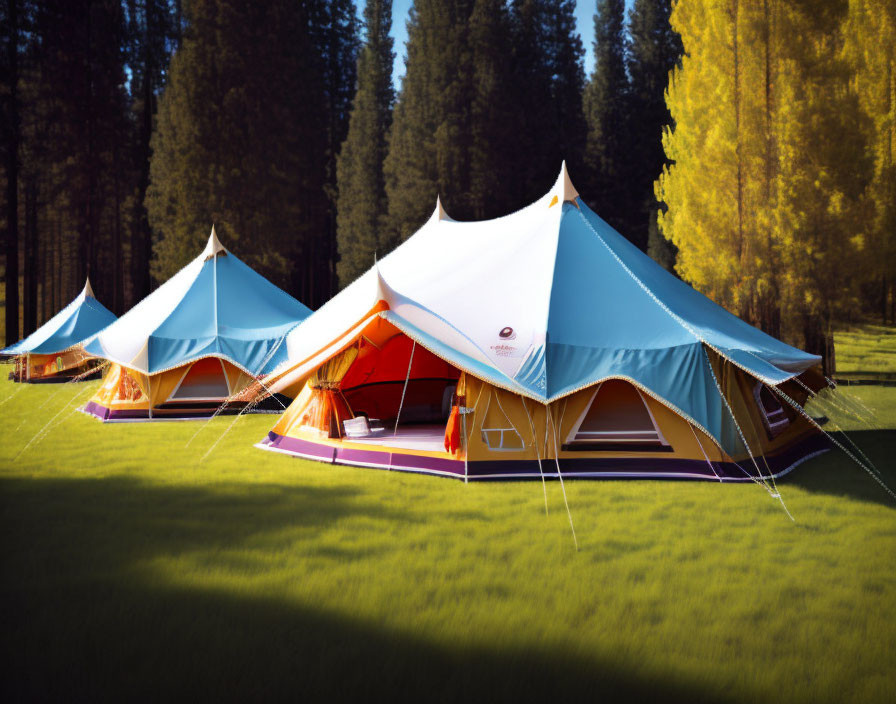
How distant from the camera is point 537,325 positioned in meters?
8.30

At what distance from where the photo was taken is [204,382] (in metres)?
13.2

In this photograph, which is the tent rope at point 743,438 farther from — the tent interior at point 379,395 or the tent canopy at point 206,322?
the tent canopy at point 206,322

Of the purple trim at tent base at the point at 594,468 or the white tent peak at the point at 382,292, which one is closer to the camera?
the purple trim at tent base at the point at 594,468

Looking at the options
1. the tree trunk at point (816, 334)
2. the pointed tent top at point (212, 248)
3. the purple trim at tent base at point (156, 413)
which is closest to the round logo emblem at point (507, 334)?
the purple trim at tent base at point (156, 413)

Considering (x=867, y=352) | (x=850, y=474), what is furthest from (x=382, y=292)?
(x=867, y=352)

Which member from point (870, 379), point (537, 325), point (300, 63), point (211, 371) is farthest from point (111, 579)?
point (300, 63)

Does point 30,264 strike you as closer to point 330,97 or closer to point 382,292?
point 330,97

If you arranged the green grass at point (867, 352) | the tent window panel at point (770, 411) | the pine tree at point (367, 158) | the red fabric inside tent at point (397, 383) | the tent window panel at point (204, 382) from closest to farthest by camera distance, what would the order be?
the tent window panel at point (770, 411)
the red fabric inside tent at point (397, 383)
the tent window panel at point (204, 382)
the green grass at point (867, 352)
the pine tree at point (367, 158)

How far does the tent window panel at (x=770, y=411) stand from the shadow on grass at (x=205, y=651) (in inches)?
207

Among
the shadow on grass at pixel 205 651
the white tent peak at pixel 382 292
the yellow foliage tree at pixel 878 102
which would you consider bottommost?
the shadow on grass at pixel 205 651

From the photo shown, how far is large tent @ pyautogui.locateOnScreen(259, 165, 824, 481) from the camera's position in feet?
25.6

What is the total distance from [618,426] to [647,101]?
30.0 m

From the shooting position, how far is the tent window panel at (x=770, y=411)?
855 cm

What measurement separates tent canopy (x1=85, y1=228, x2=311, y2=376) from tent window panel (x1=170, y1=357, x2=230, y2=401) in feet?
1.84
